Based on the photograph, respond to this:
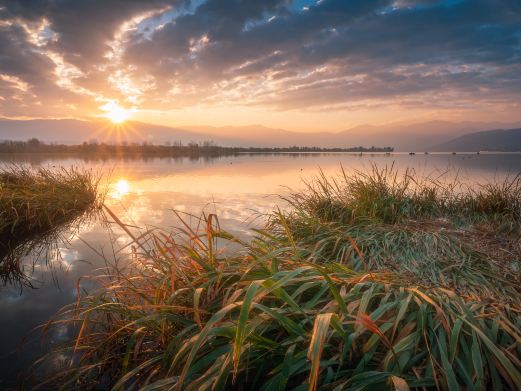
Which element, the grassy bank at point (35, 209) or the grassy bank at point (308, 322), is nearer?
the grassy bank at point (308, 322)

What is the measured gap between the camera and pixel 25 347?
92.4 inches

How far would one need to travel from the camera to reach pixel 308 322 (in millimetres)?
1706

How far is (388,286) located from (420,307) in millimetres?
321

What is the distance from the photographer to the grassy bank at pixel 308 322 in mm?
1385

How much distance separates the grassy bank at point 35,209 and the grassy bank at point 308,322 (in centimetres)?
275

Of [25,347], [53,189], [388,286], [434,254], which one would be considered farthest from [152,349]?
[53,189]

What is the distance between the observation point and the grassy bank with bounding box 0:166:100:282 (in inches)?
190

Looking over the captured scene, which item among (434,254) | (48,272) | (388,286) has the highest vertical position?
(388,286)

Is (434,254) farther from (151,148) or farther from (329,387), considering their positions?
(151,148)

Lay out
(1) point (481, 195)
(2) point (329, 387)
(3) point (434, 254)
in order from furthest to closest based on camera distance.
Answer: (1) point (481, 195), (3) point (434, 254), (2) point (329, 387)

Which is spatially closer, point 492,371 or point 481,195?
point 492,371

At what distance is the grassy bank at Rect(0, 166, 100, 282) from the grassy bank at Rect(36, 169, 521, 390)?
9.03 feet

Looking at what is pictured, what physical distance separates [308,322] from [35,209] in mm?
6956

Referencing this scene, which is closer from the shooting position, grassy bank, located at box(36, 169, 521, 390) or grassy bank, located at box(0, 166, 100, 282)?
grassy bank, located at box(36, 169, 521, 390)
